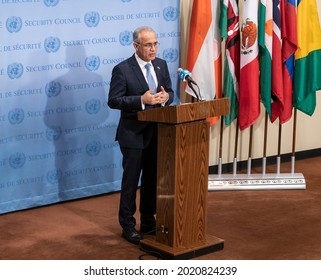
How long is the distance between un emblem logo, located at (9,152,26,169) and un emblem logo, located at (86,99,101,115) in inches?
29.2

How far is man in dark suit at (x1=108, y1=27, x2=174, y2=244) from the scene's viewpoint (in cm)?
571

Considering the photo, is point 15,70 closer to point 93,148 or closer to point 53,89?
point 53,89

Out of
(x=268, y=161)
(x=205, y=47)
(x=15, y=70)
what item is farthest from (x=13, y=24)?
(x=268, y=161)

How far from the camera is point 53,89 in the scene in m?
7.00

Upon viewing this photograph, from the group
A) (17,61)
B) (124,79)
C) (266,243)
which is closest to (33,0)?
(17,61)

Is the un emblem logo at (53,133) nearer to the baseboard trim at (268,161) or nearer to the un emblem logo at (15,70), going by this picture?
the un emblem logo at (15,70)

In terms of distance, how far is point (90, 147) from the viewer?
7.36 metres

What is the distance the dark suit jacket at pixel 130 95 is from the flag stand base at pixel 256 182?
199 cm

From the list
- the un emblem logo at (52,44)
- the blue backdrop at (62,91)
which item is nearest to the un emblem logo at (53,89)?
the blue backdrop at (62,91)

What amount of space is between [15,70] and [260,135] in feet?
9.79

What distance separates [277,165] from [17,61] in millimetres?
2870

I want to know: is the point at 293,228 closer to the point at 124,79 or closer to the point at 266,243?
the point at 266,243

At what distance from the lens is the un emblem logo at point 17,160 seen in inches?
271

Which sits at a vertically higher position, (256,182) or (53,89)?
(53,89)
